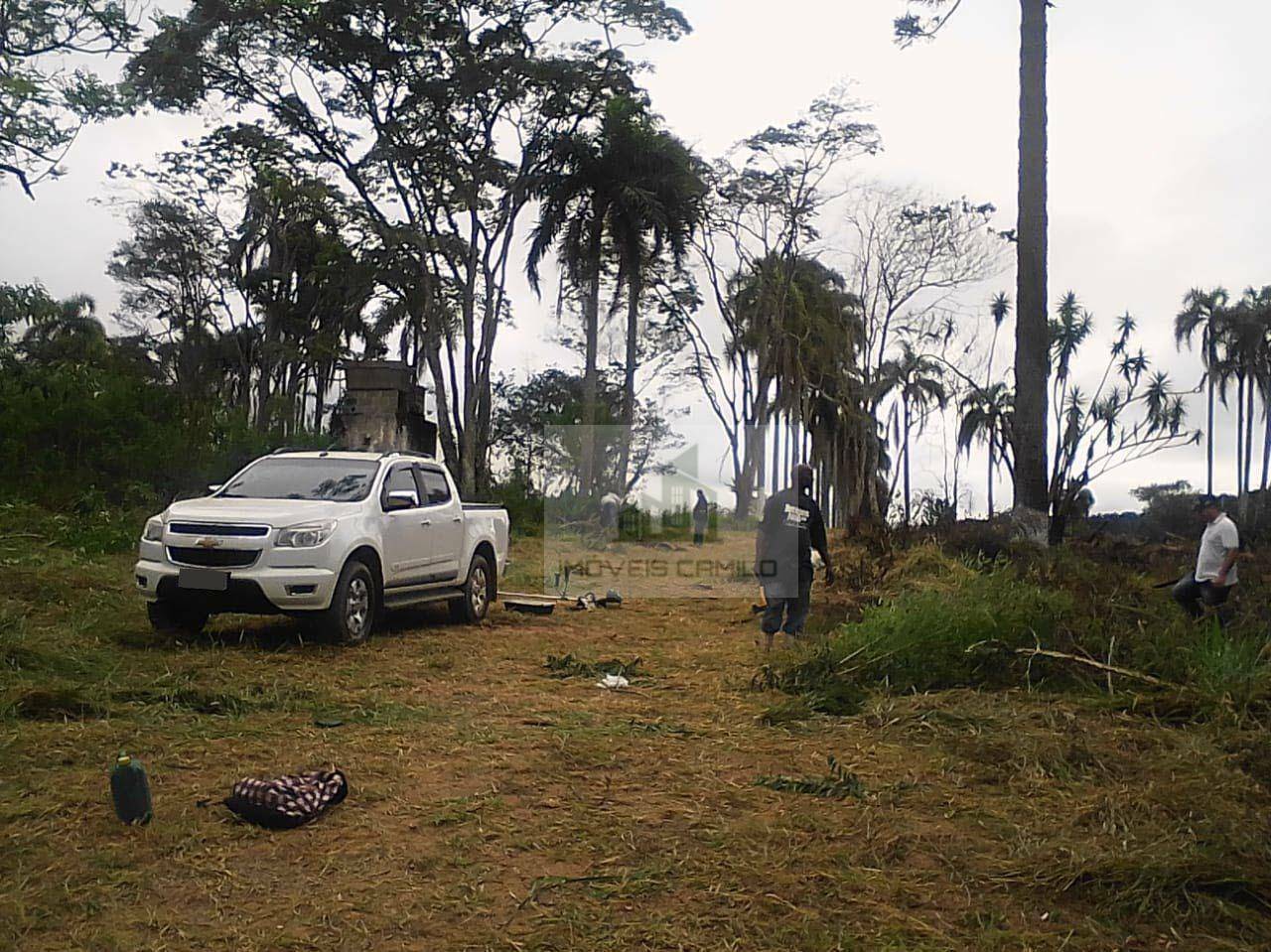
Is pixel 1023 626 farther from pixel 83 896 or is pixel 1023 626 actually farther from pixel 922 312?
pixel 922 312

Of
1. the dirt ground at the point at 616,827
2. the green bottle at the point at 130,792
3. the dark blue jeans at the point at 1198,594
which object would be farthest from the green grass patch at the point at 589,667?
the dark blue jeans at the point at 1198,594

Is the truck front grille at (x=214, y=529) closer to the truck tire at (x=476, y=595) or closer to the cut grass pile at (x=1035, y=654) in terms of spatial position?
the truck tire at (x=476, y=595)

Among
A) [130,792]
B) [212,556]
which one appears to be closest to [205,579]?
[212,556]

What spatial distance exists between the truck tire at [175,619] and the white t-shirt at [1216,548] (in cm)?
944

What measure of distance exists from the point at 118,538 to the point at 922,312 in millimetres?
25876

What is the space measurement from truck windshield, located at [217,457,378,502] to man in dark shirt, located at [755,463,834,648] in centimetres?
390

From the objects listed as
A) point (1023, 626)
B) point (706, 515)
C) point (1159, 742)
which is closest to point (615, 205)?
point (706, 515)

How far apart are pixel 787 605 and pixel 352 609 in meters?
3.98

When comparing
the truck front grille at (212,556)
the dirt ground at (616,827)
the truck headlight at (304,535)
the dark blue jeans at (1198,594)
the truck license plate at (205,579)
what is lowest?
the dirt ground at (616,827)

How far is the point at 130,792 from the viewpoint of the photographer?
488cm

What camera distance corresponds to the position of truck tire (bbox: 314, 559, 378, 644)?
32.1 feet

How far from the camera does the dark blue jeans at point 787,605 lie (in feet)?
33.3

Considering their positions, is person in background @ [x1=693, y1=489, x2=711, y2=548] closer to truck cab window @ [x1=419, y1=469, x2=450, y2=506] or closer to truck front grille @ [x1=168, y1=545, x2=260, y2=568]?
truck cab window @ [x1=419, y1=469, x2=450, y2=506]

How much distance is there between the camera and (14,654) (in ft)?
26.6
